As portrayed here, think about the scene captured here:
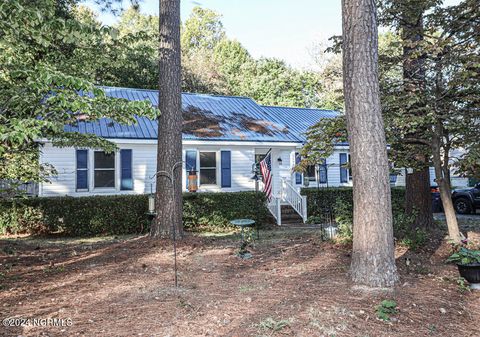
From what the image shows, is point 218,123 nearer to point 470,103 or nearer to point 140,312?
point 470,103

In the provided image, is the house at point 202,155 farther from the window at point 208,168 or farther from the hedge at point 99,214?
the hedge at point 99,214

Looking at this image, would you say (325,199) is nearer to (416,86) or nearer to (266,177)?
(266,177)

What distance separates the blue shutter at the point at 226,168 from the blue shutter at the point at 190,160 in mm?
1060

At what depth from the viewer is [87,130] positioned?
42.2ft

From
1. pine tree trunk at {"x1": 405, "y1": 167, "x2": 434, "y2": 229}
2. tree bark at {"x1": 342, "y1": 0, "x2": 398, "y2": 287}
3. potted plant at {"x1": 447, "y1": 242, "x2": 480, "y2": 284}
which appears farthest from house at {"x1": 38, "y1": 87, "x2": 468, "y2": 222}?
tree bark at {"x1": 342, "y1": 0, "x2": 398, "y2": 287}

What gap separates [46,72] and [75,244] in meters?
6.31

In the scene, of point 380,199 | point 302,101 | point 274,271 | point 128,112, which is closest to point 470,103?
point 380,199

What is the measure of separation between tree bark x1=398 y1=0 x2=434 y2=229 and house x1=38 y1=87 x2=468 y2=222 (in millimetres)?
3264

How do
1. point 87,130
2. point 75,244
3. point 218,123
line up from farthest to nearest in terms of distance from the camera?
point 218,123, point 87,130, point 75,244

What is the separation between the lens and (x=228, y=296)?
4422 mm

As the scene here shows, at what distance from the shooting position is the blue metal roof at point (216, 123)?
43.6ft

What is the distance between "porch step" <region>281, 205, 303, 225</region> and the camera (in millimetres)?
13477

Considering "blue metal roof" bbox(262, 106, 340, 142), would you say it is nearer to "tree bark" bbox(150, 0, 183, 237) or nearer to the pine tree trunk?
the pine tree trunk

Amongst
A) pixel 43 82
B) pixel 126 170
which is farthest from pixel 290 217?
pixel 43 82
